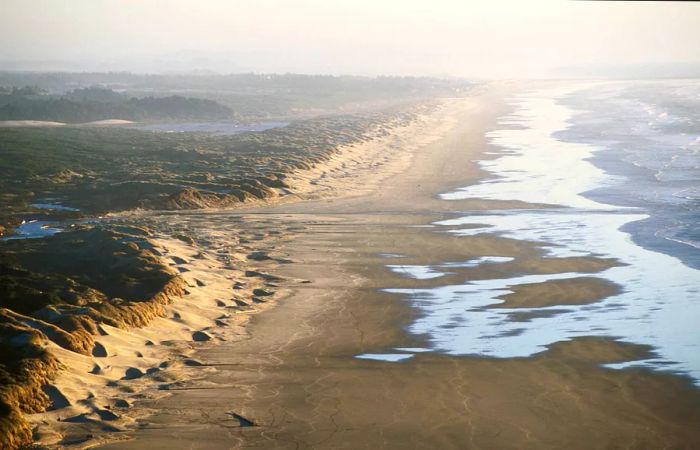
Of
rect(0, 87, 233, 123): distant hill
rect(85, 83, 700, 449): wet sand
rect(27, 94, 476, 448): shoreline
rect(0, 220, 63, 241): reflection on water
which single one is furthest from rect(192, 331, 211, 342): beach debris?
rect(0, 87, 233, 123): distant hill

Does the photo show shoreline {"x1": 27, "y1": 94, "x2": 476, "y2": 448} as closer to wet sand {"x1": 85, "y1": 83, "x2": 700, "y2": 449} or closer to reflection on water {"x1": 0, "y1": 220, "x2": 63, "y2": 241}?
wet sand {"x1": 85, "y1": 83, "x2": 700, "y2": 449}

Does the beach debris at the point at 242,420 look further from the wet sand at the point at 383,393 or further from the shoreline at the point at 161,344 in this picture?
the shoreline at the point at 161,344

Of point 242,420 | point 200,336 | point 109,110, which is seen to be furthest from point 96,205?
point 109,110

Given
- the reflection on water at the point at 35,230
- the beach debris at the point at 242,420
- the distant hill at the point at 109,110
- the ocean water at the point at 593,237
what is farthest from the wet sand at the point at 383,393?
the distant hill at the point at 109,110

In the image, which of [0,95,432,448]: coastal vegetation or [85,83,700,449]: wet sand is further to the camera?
[0,95,432,448]: coastal vegetation

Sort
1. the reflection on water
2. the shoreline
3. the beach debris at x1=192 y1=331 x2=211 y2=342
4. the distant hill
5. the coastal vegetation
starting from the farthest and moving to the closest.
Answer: the distant hill < the reflection on water < the beach debris at x1=192 y1=331 x2=211 y2=342 < the coastal vegetation < the shoreline

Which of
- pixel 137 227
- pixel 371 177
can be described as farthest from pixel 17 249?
pixel 371 177

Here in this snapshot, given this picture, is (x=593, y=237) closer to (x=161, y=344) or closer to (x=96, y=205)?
(x=161, y=344)

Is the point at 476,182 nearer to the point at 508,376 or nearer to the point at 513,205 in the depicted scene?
the point at 513,205
